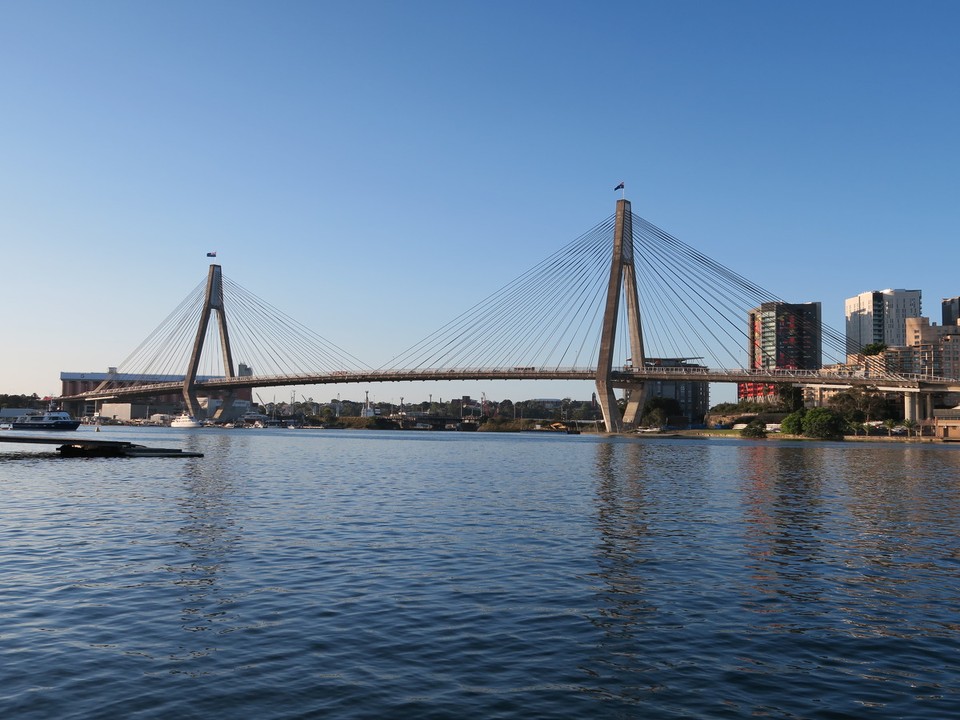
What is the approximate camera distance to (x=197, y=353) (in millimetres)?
133625

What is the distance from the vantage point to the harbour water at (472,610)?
30.2ft

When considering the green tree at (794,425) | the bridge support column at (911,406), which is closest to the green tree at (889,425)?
the green tree at (794,425)

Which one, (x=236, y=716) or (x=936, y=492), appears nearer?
(x=236, y=716)

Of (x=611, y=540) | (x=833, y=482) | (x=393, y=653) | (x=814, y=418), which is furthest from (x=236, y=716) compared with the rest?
(x=814, y=418)

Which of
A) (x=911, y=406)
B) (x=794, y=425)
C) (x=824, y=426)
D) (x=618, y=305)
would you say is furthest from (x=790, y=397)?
(x=618, y=305)

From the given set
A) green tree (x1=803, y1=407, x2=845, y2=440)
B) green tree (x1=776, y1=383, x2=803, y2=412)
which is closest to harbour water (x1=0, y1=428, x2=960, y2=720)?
green tree (x1=803, y1=407, x2=845, y2=440)

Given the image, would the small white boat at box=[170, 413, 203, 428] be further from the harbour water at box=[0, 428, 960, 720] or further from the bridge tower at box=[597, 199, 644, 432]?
the harbour water at box=[0, 428, 960, 720]

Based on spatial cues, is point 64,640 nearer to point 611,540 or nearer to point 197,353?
point 611,540

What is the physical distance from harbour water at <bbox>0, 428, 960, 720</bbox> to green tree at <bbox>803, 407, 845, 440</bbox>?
4044 inches

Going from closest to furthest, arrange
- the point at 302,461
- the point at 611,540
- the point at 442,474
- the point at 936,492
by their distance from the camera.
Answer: the point at 611,540 < the point at 936,492 < the point at 442,474 < the point at 302,461

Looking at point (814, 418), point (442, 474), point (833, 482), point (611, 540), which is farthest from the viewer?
point (814, 418)

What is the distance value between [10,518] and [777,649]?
21.8m

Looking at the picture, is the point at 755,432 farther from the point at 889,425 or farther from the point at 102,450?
the point at 102,450

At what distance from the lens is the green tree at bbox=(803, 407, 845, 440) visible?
409 feet
